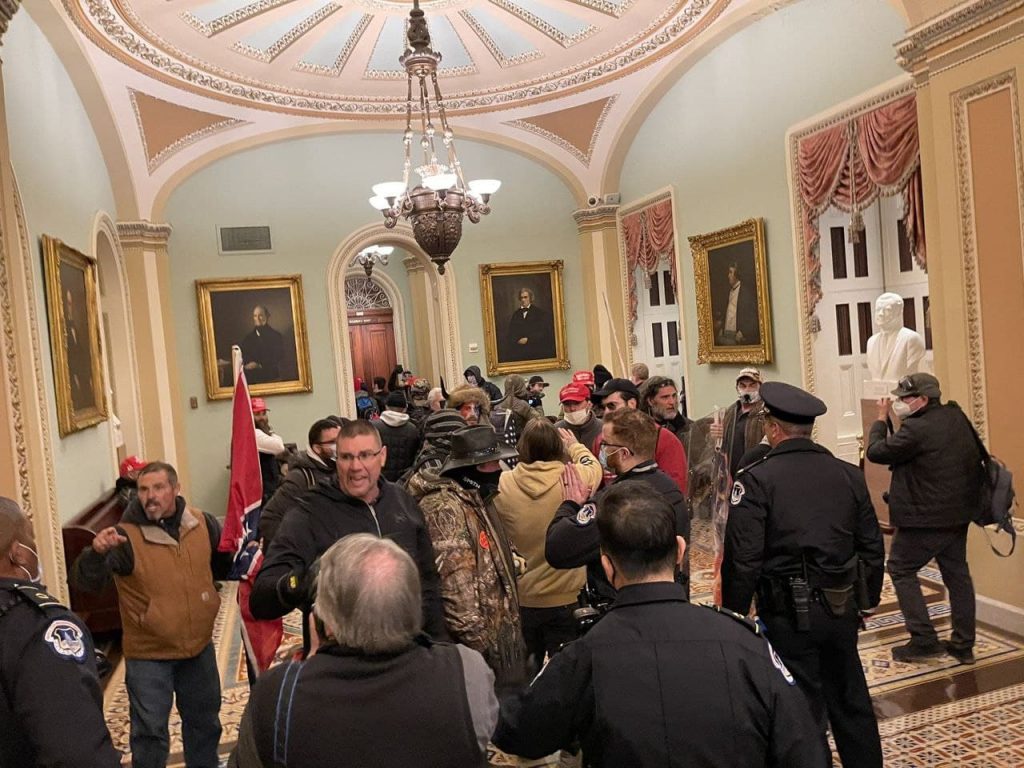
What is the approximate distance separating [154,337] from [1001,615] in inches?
362

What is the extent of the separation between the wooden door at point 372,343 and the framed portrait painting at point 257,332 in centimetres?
779

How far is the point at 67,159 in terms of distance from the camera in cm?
729

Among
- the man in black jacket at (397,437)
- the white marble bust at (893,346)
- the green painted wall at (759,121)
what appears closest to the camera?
the man in black jacket at (397,437)

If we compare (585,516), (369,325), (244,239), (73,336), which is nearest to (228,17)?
(244,239)

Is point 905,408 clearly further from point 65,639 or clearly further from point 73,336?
point 73,336

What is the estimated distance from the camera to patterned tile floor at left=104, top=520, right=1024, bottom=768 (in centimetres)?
371

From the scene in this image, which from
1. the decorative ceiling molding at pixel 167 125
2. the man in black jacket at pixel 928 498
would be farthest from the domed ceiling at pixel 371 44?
the man in black jacket at pixel 928 498

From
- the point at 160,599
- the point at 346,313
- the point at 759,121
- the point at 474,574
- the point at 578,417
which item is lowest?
the point at 160,599

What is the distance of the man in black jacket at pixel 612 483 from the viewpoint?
2.96 metres

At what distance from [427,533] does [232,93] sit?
26.8ft

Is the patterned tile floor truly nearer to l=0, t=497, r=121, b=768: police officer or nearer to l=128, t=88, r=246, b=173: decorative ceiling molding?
l=0, t=497, r=121, b=768: police officer

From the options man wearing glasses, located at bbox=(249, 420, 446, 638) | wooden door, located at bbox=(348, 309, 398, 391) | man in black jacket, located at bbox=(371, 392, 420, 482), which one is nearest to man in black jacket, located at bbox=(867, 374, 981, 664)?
man wearing glasses, located at bbox=(249, 420, 446, 638)

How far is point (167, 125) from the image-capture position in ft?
31.0

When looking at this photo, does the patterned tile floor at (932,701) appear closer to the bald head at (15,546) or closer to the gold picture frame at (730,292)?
the bald head at (15,546)
